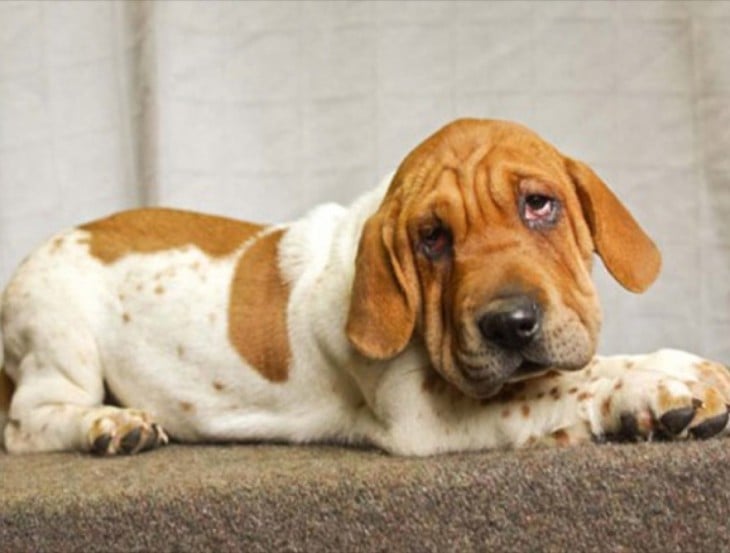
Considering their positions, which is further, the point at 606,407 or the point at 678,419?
the point at 606,407

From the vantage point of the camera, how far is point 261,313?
2.90m

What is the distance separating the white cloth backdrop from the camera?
3725 mm

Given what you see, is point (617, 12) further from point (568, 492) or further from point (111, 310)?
point (568, 492)

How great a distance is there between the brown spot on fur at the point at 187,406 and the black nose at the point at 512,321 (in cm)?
88

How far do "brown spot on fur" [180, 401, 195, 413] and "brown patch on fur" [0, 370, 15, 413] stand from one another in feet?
1.44

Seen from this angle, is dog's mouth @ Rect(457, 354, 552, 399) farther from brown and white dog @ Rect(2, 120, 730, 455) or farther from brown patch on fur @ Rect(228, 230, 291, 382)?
brown patch on fur @ Rect(228, 230, 291, 382)

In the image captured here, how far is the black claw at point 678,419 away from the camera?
2266 mm

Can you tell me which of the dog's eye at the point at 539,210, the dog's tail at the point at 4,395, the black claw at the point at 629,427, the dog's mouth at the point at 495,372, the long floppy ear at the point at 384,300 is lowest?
the dog's tail at the point at 4,395

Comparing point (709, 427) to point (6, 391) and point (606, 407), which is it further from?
point (6, 391)

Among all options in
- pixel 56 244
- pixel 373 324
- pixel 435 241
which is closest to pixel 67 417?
pixel 56 244

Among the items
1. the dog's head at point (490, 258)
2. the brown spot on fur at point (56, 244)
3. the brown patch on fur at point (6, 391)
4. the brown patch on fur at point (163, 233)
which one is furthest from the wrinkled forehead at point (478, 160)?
the brown patch on fur at point (6, 391)

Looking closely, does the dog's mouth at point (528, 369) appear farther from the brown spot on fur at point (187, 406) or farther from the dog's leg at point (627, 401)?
the brown spot on fur at point (187, 406)

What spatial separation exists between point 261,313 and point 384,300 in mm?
471

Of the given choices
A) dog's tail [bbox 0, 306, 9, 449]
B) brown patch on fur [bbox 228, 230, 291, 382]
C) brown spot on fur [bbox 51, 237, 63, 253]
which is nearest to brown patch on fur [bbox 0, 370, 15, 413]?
dog's tail [bbox 0, 306, 9, 449]
